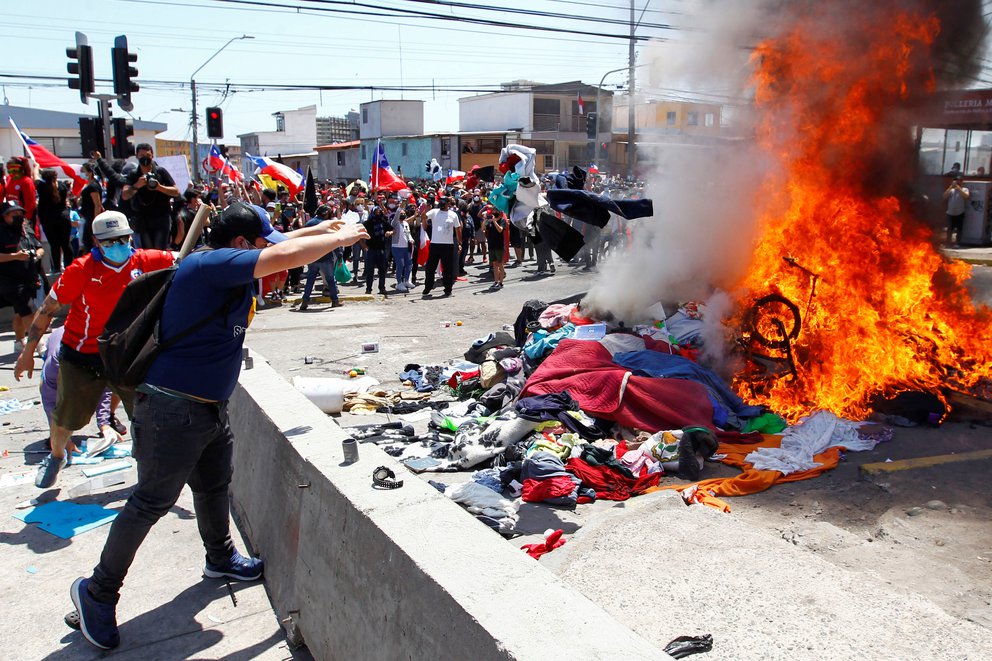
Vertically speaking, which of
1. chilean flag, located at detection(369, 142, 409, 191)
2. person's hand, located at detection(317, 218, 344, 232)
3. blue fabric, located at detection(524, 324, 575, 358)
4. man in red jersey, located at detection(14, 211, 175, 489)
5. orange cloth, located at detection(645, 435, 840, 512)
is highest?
chilean flag, located at detection(369, 142, 409, 191)

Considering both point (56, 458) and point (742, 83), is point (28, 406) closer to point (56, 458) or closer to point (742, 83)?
point (56, 458)

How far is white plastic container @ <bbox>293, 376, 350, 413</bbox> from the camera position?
7109mm

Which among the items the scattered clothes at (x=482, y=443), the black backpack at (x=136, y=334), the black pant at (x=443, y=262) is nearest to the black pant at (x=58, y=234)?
the black pant at (x=443, y=262)

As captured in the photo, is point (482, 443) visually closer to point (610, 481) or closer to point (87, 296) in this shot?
point (610, 481)

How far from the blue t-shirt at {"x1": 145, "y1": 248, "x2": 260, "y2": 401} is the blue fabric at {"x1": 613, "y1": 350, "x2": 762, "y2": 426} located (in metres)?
4.60

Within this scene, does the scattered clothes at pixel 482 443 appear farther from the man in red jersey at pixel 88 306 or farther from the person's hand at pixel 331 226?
the person's hand at pixel 331 226

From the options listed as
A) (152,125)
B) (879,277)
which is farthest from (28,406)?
(152,125)

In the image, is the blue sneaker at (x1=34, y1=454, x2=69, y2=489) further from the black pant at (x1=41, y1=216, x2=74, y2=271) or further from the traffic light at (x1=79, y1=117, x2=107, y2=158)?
the traffic light at (x1=79, y1=117, x2=107, y2=158)

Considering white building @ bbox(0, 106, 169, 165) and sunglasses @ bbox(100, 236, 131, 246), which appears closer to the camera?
sunglasses @ bbox(100, 236, 131, 246)

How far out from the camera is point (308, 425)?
3.97 meters

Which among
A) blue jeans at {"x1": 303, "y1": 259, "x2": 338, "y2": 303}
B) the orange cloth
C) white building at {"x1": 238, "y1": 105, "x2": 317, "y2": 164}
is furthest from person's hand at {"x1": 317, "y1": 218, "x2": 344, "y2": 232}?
white building at {"x1": 238, "y1": 105, "x2": 317, "y2": 164}

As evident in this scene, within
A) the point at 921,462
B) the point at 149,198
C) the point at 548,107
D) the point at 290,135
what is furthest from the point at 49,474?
the point at 290,135

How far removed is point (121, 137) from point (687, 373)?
1262cm

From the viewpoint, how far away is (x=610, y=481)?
556cm
